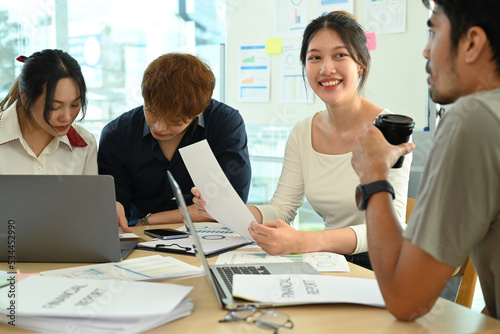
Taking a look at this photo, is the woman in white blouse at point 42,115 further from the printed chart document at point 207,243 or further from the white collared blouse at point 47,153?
the printed chart document at point 207,243

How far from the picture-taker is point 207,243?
1.56 m

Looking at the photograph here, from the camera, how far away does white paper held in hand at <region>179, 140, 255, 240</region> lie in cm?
149

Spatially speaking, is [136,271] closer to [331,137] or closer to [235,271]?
[235,271]

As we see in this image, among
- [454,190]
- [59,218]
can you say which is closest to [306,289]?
[454,190]

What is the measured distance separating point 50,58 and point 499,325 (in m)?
1.70

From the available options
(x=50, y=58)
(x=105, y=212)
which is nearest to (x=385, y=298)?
(x=105, y=212)

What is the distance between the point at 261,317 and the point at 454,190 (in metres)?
0.41

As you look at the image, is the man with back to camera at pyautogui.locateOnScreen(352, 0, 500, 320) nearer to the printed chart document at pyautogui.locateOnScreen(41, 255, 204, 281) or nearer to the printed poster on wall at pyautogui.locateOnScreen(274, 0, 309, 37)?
the printed chart document at pyautogui.locateOnScreen(41, 255, 204, 281)

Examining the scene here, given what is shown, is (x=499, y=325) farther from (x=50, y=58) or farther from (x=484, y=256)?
(x=50, y=58)

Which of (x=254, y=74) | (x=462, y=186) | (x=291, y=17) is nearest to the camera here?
(x=462, y=186)

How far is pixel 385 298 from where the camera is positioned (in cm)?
96

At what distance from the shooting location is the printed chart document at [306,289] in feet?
3.36

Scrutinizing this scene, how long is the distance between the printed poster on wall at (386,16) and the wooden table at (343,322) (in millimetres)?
2081

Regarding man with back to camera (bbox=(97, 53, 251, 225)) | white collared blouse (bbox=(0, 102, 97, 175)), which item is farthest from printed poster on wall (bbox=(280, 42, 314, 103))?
white collared blouse (bbox=(0, 102, 97, 175))
